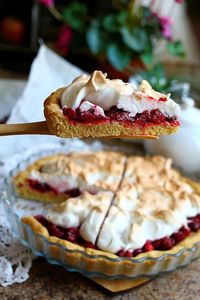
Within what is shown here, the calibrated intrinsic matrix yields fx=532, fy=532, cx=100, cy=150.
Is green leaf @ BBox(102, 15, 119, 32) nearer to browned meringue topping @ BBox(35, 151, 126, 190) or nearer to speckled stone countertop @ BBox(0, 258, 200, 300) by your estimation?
browned meringue topping @ BBox(35, 151, 126, 190)

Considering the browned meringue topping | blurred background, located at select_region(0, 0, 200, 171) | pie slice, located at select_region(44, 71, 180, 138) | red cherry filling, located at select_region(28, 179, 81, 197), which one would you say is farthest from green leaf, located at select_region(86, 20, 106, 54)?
pie slice, located at select_region(44, 71, 180, 138)

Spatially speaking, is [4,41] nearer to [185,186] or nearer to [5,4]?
[5,4]

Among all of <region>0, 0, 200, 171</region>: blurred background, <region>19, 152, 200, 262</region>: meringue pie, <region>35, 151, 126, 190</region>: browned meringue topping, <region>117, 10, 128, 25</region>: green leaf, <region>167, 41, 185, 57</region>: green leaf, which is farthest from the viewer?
<region>167, 41, 185, 57</region>: green leaf

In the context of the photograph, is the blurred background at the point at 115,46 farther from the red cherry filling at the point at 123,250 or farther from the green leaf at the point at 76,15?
the red cherry filling at the point at 123,250

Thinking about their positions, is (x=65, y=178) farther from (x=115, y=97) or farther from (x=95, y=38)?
(x=95, y=38)

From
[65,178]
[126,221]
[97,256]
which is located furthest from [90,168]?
[97,256]

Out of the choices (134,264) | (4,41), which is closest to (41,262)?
(134,264)

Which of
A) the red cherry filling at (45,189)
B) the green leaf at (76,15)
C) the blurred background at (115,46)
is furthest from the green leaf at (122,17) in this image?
the red cherry filling at (45,189)
